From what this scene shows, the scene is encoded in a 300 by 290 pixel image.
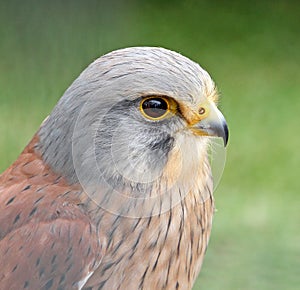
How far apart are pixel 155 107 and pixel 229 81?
5481mm

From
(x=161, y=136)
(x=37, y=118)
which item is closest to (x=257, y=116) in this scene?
(x=37, y=118)

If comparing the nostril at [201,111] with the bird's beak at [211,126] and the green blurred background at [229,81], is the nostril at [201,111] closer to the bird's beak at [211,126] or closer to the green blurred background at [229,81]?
the bird's beak at [211,126]

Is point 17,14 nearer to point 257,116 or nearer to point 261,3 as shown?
point 257,116

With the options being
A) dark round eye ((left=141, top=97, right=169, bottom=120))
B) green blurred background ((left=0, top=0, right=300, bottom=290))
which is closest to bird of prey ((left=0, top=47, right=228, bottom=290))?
dark round eye ((left=141, top=97, right=169, bottom=120))

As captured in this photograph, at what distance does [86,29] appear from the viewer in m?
6.39

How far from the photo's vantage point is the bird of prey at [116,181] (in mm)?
2779

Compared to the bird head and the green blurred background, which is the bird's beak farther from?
the green blurred background

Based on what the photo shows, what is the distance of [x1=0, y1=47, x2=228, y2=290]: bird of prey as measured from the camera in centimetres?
278

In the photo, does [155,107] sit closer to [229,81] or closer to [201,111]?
[201,111]

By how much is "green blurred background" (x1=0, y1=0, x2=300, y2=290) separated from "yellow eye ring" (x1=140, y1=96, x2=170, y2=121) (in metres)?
2.58

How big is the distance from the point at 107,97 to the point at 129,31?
16.9 ft

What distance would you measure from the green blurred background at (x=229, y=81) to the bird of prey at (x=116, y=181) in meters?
2.37

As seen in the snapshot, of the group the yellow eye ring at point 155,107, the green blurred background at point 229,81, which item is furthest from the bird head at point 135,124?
the green blurred background at point 229,81

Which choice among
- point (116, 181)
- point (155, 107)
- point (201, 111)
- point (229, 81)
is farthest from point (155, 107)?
point (229, 81)
